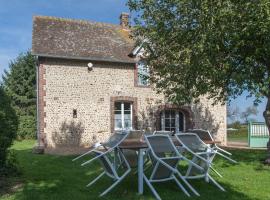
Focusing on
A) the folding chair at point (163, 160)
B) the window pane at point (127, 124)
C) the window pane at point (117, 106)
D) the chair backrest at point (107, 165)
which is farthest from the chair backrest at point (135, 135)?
the window pane at point (127, 124)

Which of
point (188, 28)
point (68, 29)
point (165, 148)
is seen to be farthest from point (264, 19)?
point (68, 29)

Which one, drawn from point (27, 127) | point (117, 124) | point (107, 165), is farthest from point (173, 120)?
point (107, 165)

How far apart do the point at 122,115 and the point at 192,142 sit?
12837 millimetres

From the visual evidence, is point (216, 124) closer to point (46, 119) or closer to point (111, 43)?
point (111, 43)

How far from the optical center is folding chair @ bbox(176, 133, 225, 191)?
7.69m

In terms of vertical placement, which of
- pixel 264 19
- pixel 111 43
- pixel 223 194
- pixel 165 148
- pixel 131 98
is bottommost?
pixel 223 194

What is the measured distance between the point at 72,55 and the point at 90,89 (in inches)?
74.2

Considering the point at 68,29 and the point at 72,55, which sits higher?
the point at 68,29

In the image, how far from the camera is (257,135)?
72.5ft

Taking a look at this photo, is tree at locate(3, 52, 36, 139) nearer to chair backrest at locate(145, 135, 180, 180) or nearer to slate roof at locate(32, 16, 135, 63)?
slate roof at locate(32, 16, 135, 63)

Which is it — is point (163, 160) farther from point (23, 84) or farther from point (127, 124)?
point (23, 84)

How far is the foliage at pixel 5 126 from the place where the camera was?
8.25 m

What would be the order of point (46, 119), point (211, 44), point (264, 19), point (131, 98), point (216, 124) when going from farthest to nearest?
point (216, 124) → point (131, 98) → point (46, 119) → point (211, 44) → point (264, 19)

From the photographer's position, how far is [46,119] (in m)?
19.2
